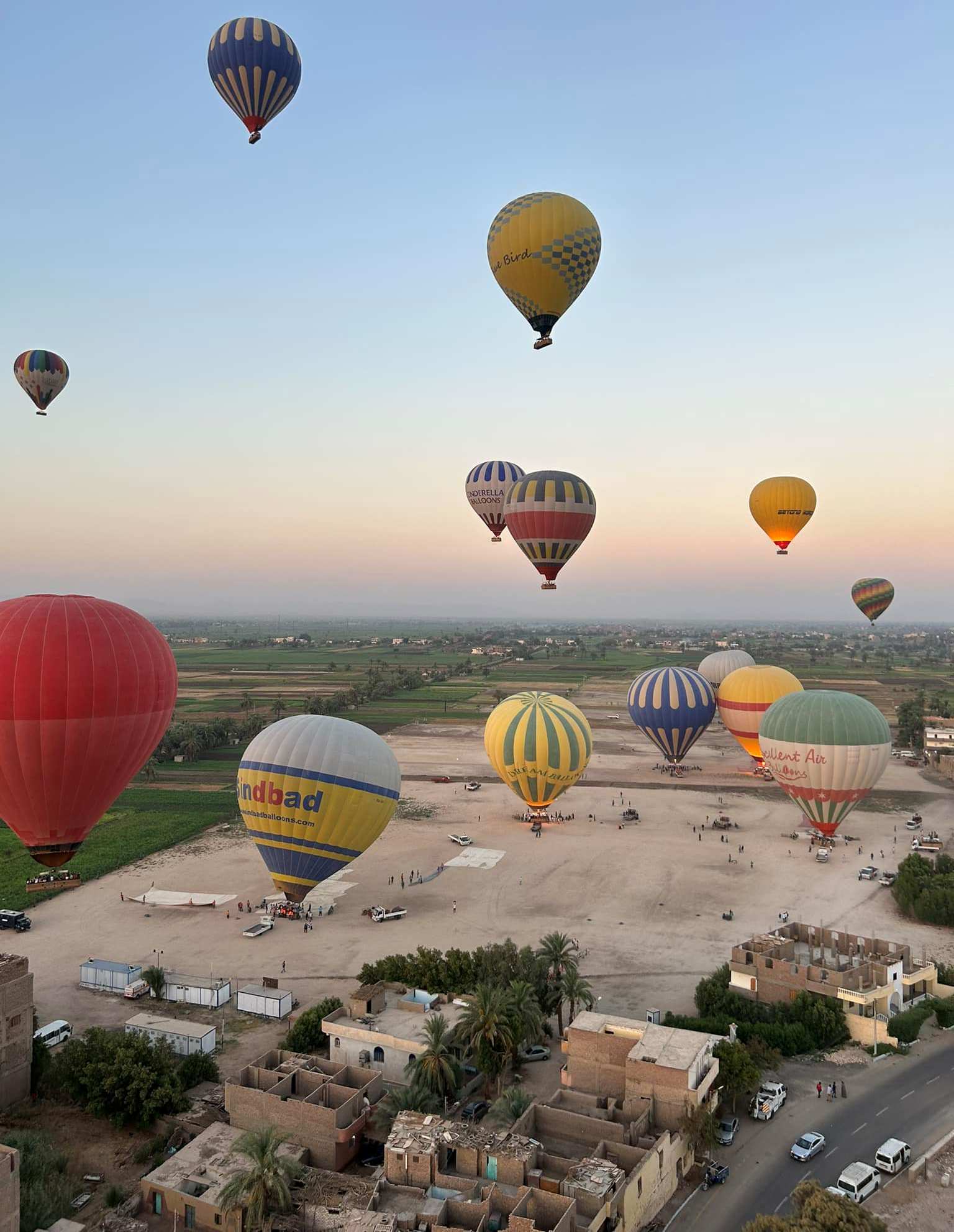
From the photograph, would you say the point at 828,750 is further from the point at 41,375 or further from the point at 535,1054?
the point at 41,375

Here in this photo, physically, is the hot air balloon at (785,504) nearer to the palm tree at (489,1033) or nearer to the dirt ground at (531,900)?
the dirt ground at (531,900)

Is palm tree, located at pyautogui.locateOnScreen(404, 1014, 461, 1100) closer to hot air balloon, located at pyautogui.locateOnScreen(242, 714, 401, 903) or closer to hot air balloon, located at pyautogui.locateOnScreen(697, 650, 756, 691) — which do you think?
hot air balloon, located at pyautogui.locateOnScreen(242, 714, 401, 903)

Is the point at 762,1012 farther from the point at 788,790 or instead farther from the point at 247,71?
the point at 247,71

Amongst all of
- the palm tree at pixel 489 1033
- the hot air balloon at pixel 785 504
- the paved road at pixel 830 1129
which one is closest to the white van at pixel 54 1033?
the palm tree at pixel 489 1033

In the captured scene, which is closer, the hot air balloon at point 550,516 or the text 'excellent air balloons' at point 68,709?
the text 'excellent air balloons' at point 68,709

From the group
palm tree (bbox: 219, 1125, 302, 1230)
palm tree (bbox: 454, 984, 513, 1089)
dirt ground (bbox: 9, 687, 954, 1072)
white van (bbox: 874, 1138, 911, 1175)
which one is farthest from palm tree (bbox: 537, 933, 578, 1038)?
palm tree (bbox: 219, 1125, 302, 1230)
